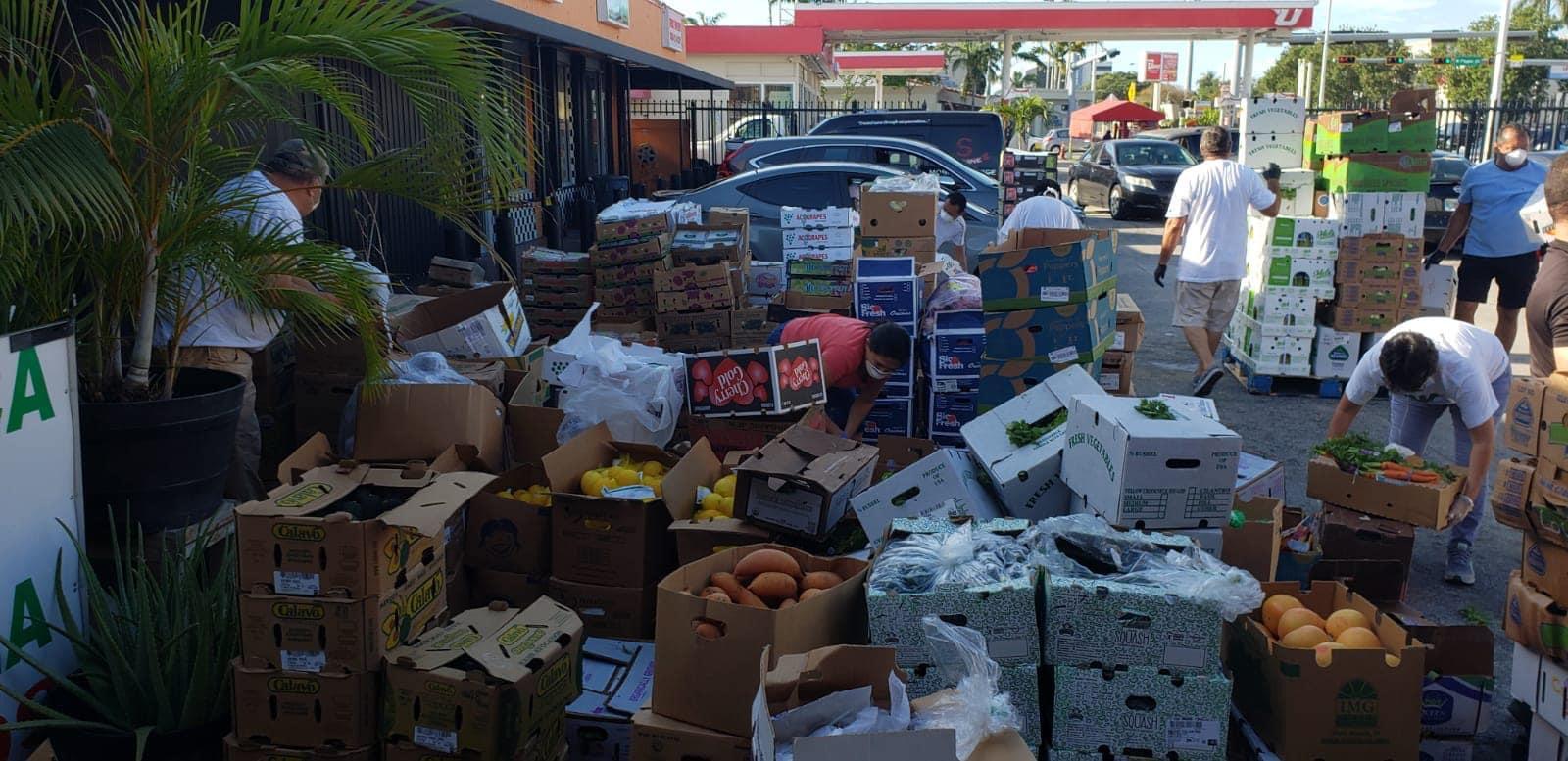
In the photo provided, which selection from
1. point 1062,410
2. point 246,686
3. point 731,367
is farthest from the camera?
point 731,367

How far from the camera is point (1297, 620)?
3613 millimetres

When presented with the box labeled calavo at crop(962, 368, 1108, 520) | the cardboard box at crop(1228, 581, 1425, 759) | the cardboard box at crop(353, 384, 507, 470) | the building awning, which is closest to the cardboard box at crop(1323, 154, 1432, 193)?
the box labeled calavo at crop(962, 368, 1108, 520)

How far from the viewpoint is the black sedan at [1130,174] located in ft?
71.1

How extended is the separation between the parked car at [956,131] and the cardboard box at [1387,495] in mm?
12314

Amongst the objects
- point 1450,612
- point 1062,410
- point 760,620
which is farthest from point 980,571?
point 1450,612

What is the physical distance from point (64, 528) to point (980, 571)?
2.88 meters

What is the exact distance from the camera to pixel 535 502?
462 centimetres

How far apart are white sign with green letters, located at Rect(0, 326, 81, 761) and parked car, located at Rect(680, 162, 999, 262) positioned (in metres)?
8.85

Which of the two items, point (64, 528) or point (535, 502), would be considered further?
point (535, 502)

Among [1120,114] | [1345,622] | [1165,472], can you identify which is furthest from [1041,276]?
[1120,114]

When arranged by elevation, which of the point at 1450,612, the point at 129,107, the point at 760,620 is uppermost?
the point at 129,107

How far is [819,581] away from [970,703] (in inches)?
41.2

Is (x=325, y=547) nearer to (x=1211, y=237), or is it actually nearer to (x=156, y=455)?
(x=156, y=455)

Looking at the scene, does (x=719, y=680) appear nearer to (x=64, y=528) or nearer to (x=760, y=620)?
(x=760, y=620)
